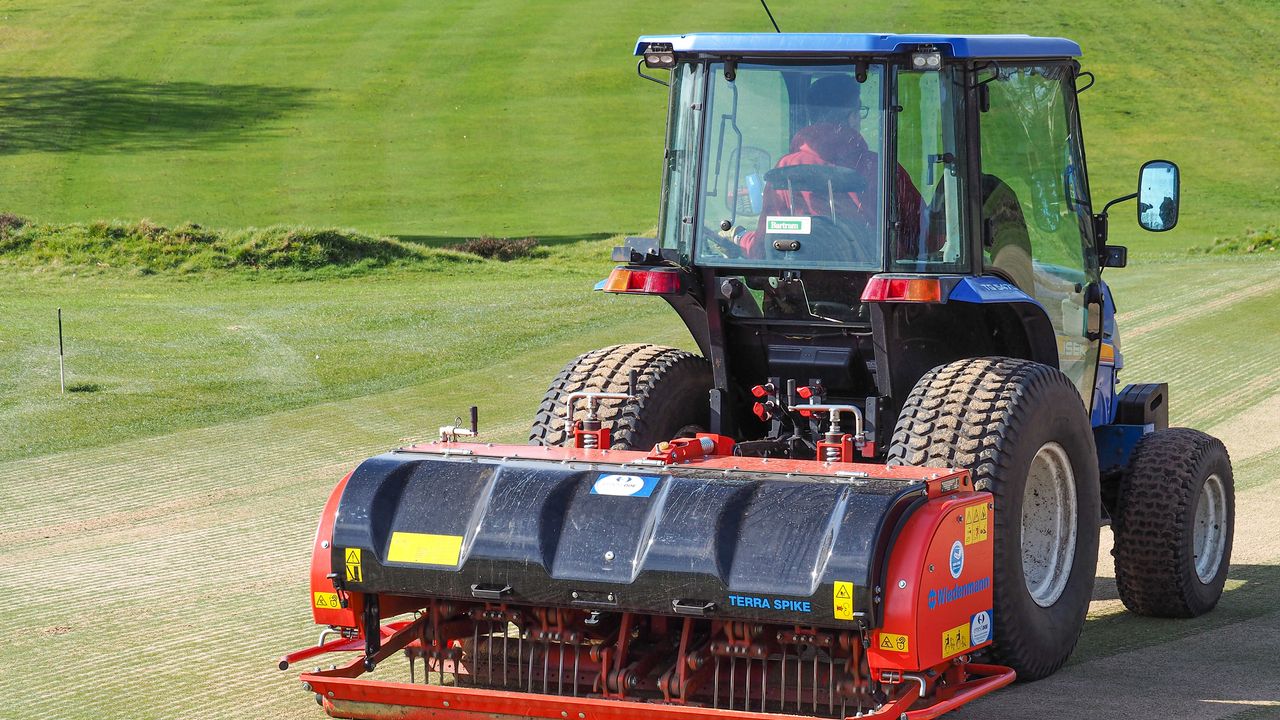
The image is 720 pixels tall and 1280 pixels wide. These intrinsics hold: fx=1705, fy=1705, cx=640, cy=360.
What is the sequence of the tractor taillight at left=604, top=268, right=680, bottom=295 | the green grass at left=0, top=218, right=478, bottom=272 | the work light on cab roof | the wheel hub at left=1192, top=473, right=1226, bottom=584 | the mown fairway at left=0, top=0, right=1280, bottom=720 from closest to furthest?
the work light on cab roof < the tractor taillight at left=604, top=268, right=680, bottom=295 < the mown fairway at left=0, top=0, right=1280, bottom=720 < the wheel hub at left=1192, top=473, right=1226, bottom=584 < the green grass at left=0, top=218, right=478, bottom=272

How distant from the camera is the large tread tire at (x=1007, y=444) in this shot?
238 inches

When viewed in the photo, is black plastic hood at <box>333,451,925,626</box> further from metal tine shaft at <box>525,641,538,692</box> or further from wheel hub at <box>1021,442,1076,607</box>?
wheel hub at <box>1021,442,1076,607</box>

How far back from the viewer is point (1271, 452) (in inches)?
476

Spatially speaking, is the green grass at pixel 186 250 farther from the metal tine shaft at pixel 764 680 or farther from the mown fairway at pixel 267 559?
the metal tine shaft at pixel 764 680

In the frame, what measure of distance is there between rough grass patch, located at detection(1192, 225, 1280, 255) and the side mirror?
60.6ft

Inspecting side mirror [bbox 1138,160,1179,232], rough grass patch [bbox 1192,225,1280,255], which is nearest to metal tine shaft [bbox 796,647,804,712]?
side mirror [bbox 1138,160,1179,232]

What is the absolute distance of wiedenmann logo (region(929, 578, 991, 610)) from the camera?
5477 millimetres

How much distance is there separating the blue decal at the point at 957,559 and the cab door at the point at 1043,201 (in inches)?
62.3

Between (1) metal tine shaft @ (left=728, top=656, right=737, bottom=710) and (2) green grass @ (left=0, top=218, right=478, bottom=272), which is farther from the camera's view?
(2) green grass @ (left=0, top=218, right=478, bottom=272)

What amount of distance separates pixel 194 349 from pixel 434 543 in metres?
11.2

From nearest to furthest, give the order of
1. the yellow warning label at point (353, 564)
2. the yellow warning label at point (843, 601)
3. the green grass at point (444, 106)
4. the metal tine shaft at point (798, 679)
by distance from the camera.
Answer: the yellow warning label at point (843, 601), the metal tine shaft at point (798, 679), the yellow warning label at point (353, 564), the green grass at point (444, 106)

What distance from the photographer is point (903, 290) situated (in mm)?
6355

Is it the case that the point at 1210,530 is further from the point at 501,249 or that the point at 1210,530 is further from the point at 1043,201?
the point at 501,249

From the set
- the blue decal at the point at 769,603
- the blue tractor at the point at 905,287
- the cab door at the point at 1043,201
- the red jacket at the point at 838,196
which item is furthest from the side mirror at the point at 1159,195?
the blue decal at the point at 769,603
